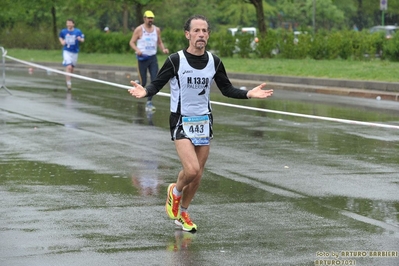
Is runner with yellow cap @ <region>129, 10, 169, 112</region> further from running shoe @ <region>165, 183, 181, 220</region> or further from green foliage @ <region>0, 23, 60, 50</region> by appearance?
green foliage @ <region>0, 23, 60, 50</region>

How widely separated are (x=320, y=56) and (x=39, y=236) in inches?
1037

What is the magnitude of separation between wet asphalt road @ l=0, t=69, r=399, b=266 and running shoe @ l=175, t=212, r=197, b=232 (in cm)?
9

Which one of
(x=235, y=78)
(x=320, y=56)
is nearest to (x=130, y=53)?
(x=320, y=56)

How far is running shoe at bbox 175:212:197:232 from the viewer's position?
7.85 meters

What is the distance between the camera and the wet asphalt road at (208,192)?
7.11 meters

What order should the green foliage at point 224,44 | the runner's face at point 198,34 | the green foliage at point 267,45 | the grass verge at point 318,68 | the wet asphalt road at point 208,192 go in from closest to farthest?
the wet asphalt road at point 208,192
the runner's face at point 198,34
the grass verge at point 318,68
the green foliage at point 267,45
the green foliage at point 224,44

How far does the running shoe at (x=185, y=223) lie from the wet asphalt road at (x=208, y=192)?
88 mm

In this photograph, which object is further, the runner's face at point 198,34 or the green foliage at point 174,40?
the green foliage at point 174,40

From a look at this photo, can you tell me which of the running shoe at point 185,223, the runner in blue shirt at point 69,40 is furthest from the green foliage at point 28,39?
the running shoe at point 185,223

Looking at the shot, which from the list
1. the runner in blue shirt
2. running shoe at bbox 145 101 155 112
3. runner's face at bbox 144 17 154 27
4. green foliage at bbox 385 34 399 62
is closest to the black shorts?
running shoe at bbox 145 101 155 112

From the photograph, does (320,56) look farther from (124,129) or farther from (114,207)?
(114,207)

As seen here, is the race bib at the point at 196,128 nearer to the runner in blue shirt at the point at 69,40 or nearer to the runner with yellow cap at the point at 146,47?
the runner with yellow cap at the point at 146,47

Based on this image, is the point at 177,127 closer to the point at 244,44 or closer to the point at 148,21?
the point at 148,21

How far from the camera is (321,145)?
43.7 ft
